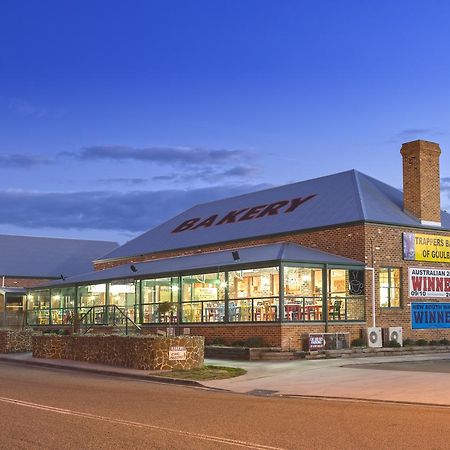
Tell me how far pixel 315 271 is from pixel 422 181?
6739mm

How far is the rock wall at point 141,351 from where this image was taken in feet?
76.9

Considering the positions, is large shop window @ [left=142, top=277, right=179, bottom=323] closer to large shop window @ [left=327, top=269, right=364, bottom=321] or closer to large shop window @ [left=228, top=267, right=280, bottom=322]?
large shop window @ [left=228, top=267, right=280, bottom=322]

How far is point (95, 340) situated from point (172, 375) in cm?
594

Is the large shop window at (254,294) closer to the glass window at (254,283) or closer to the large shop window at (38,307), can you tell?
the glass window at (254,283)

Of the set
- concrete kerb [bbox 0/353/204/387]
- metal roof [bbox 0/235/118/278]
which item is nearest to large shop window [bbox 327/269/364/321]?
concrete kerb [bbox 0/353/204/387]

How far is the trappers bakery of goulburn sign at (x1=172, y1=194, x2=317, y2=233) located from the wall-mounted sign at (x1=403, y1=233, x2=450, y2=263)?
6280 millimetres

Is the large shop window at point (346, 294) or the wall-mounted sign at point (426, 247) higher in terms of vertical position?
the wall-mounted sign at point (426, 247)

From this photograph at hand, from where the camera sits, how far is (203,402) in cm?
1572

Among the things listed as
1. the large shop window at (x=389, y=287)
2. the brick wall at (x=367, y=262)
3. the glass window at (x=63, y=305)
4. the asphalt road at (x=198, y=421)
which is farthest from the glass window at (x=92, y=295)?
the asphalt road at (x=198, y=421)

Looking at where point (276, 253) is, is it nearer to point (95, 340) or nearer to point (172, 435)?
point (95, 340)

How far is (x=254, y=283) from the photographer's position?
3250cm

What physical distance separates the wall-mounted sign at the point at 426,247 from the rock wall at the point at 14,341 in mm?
17148

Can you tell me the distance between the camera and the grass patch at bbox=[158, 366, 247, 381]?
21344 mm

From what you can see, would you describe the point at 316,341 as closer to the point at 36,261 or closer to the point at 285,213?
the point at 285,213
